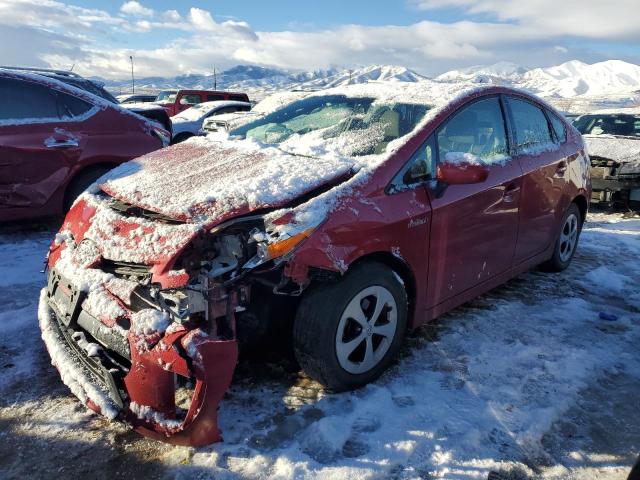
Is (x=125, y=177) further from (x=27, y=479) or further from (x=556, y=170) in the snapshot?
(x=556, y=170)

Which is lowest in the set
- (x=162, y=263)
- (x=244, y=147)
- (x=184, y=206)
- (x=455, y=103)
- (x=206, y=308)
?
(x=206, y=308)

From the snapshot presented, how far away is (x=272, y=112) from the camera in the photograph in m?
4.19

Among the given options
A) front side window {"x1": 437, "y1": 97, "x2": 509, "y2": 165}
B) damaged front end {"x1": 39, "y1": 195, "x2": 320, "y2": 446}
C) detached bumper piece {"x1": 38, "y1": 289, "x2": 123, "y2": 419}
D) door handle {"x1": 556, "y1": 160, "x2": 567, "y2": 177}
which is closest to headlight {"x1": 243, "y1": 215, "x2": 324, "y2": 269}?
damaged front end {"x1": 39, "y1": 195, "x2": 320, "y2": 446}

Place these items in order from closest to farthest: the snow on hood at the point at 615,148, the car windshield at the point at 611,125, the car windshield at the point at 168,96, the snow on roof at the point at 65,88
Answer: the snow on roof at the point at 65,88 → the snow on hood at the point at 615,148 → the car windshield at the point at 611,125 → the car windshield at the point at 168,96

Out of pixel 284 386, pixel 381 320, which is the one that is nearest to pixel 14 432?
pixel 284 386

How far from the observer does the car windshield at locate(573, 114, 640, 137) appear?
9.10m

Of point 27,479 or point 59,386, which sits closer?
point 27,479

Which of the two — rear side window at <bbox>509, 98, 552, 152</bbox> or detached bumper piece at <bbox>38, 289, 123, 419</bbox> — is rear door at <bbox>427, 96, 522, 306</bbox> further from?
detached bumper piece at <bbox>38, 289, 123, 419</bbox>

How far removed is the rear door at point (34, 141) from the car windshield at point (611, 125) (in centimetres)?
840

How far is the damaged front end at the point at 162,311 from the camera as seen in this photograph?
2.20 m

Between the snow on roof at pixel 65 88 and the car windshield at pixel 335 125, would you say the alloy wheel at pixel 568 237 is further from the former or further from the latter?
the snow on roof at pixel 65 88

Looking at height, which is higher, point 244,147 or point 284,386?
point 244,147

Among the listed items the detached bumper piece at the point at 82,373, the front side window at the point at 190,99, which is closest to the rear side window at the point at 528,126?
the detached bumper piece at the point at 82,373

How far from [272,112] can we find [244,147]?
2.73 ft
